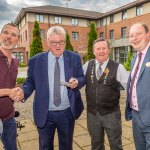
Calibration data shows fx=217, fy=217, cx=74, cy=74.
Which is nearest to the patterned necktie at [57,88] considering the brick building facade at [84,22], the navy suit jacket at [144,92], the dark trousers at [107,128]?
the dark trousers at [107,128]

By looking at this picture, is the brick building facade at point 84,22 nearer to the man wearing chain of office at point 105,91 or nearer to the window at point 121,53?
the window at point 121,53

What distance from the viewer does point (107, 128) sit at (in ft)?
12.3

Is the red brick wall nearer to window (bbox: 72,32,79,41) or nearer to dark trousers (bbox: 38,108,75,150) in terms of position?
window (bbox: 72,32,79,41)

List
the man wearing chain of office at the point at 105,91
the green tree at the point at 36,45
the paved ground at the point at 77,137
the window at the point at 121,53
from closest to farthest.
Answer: the man wearing chain of office at the point at 105,91, the paved ground at the point at 77,137, the green tree at the point at 36,45, the window at the point at 121,53

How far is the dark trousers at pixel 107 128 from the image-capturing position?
372 centimetres

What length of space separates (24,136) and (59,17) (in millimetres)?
36040

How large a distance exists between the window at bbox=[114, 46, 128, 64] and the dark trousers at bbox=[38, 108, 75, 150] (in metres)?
32.0

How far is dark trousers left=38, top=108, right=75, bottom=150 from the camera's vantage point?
Answer: 351 cm

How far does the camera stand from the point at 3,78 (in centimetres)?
332

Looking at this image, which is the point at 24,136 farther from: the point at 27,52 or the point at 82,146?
the point at 27,52

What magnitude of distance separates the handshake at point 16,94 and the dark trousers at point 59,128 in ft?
1.76

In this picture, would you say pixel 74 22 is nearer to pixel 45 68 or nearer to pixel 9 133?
pixel 45 68

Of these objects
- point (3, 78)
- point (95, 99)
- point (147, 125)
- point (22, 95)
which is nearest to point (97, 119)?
point (95, 99)

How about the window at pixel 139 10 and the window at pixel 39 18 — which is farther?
the window at pixel 39 18
